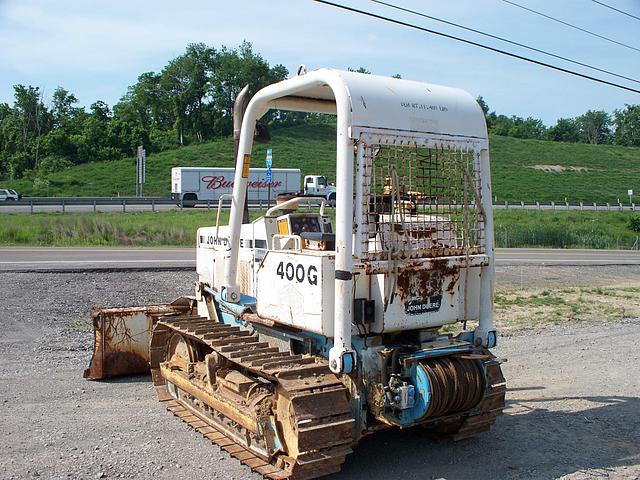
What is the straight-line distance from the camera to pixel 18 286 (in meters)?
15.3

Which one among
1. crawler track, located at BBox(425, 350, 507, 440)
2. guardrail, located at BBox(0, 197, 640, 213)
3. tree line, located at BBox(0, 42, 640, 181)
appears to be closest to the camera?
crawler track, located at BBox(425, 350, 507, 440)

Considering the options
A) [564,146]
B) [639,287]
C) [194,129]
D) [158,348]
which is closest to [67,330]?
[158,348]

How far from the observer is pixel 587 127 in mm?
146875

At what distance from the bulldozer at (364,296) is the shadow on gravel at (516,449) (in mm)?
269

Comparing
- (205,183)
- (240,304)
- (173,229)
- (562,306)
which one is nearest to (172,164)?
(205,183)

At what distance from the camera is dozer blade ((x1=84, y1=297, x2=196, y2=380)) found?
8.74 meters

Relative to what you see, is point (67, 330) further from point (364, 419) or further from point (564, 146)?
point (564, 146)

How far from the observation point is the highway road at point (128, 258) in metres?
18.6

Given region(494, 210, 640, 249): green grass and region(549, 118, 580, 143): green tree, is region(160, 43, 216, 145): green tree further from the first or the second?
region(549, 118, 580, 143): green tree

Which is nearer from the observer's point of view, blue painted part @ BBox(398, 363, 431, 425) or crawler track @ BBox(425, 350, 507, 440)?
blue painted part @ BBox(398, 363, 431, 425)

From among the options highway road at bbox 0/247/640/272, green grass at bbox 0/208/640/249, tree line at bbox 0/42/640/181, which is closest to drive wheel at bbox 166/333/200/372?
highway road at bbox 0/247/640/272

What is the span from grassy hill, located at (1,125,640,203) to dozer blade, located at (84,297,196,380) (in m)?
50.7

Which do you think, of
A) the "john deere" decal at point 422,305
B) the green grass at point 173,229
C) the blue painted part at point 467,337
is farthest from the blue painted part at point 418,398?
the green grass at point 173,229

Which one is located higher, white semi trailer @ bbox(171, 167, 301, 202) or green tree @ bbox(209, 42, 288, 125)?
green tree @ bbox(209, 42, 288, 125)
